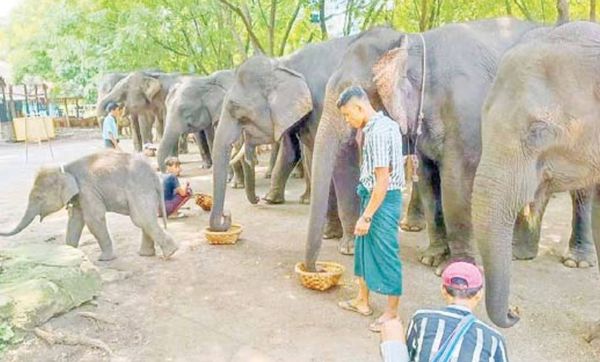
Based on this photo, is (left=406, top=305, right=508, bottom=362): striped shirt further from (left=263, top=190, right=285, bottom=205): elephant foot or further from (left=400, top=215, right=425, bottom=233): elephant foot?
(left=263, top=190, right=285, bottom=205): elephant foot

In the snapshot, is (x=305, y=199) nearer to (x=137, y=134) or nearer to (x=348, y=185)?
(x=348, y=185)

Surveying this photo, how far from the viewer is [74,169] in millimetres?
6406

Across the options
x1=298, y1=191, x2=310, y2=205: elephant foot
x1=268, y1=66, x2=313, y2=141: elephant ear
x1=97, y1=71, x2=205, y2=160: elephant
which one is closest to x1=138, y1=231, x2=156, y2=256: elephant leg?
x1=268, y1=66, x2=313, y2=141: elephant ear

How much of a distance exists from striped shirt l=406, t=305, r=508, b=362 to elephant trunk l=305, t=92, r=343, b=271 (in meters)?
2.82

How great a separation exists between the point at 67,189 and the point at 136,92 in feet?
A: 31.3

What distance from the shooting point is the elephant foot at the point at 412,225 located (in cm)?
810

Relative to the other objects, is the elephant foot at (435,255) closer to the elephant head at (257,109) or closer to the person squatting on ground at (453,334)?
the elephant head at (257,109)

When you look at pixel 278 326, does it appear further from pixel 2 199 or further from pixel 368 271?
pixel 2 199

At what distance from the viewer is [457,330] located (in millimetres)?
2439

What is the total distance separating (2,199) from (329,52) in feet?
23.2

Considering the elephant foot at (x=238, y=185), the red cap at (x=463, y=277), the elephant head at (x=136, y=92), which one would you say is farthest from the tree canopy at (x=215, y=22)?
A: the red cap at (x=463, y=277)

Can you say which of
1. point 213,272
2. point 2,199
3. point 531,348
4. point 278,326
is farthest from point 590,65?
point 2,199

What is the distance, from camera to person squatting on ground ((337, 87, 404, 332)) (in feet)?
14.6

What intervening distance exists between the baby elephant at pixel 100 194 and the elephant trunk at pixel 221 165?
745mm
